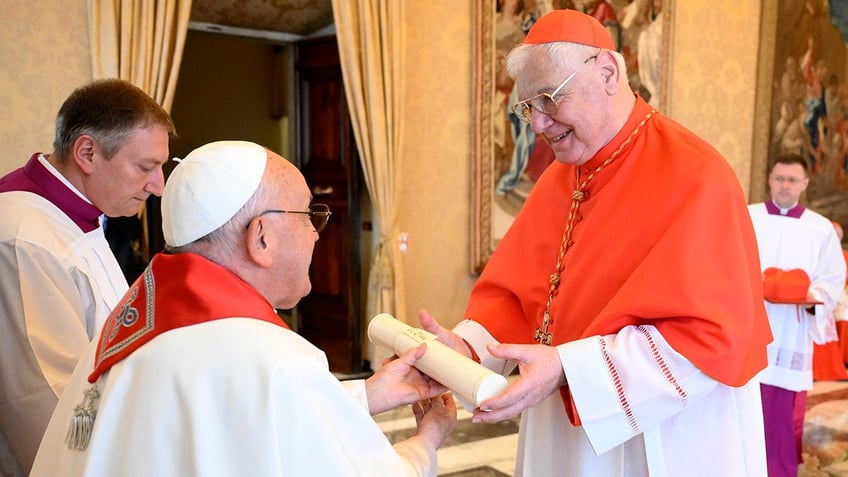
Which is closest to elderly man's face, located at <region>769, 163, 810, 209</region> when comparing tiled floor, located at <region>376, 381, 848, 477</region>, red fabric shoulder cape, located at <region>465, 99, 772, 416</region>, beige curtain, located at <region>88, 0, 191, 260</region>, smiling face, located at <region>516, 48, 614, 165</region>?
tiled floor, located at <region>376, 381, 848, 477</region>

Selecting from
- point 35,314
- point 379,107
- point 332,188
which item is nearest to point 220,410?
point 35,314

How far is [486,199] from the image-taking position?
6.56 meters

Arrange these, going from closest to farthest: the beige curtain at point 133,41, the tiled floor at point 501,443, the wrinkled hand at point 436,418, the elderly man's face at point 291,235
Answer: the elderly man's face at point 291,235 < the wrinkled hand at point 436,418 < the tiled floor at point 501,443 < the beige curtain at point 133,41

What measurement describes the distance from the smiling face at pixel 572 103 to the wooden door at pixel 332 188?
14.0 ft

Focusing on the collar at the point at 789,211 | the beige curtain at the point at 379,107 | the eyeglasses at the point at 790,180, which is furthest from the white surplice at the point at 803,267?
the beige curtain at the point at 379,107

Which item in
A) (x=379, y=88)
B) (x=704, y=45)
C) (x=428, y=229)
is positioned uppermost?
(x=704, y=45)

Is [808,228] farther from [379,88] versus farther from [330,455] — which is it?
[330,455]

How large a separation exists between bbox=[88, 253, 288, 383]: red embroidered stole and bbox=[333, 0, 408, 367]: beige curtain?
453cm

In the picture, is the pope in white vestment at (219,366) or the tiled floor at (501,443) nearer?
the pope in white vestment at (219,366)

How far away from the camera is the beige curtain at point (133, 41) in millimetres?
4824

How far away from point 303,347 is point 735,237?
109cm

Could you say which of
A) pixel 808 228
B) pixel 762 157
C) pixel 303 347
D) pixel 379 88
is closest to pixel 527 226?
pixel 303 347

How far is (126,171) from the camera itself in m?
2.13

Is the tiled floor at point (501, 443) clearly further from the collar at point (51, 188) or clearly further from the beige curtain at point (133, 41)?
the collar at point (51, 188)
